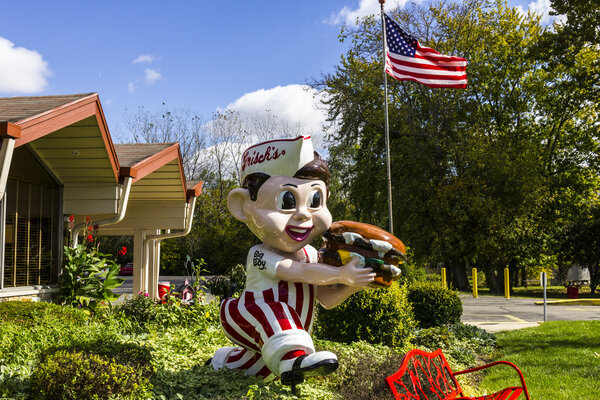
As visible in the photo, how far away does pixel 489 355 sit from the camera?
325 inches

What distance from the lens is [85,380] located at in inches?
143

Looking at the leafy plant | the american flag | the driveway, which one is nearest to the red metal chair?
the leafy plant

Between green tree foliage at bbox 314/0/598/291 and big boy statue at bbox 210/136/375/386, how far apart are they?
1837cm

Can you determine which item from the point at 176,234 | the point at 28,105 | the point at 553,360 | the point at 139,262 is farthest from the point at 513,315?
the point at 28,105

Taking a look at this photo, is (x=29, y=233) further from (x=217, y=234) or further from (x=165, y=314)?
(x=217, y=234)

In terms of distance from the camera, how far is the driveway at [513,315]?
41.5ft

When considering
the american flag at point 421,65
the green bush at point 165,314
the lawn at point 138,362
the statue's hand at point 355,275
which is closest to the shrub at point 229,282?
the green bush at point 165,314

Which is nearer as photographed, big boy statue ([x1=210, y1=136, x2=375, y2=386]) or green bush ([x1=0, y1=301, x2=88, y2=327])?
big boy statue ([x1=210, y1=136, x2=375, y2=386])

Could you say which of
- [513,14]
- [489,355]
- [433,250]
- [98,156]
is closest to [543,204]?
[433,250]

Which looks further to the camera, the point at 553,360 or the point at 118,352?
the point at 553,360

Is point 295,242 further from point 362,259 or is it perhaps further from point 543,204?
point 543,204

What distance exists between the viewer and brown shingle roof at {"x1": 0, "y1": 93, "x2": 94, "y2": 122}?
20.8 ft

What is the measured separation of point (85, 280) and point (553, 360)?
748cm

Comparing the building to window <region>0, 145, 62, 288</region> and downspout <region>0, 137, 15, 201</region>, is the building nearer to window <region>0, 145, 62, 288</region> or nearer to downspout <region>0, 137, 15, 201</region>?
window <region>0, 145, 62, 288</region>
